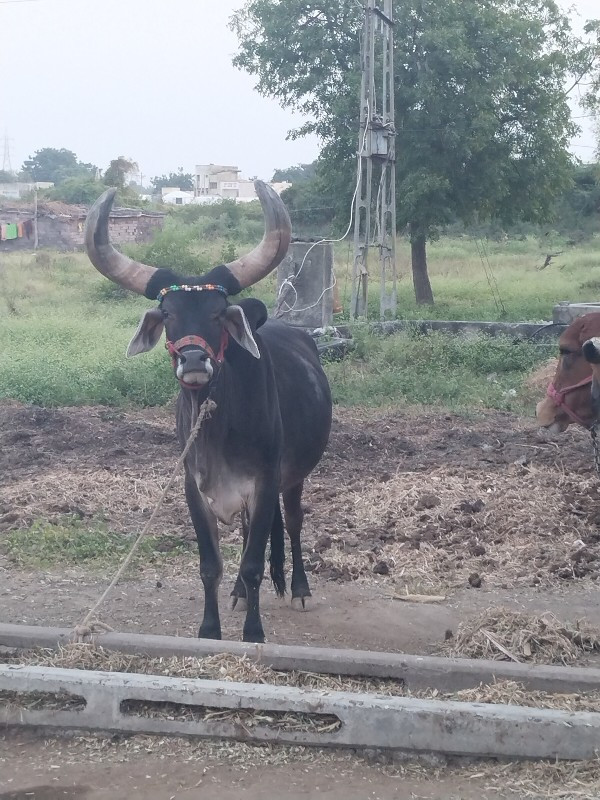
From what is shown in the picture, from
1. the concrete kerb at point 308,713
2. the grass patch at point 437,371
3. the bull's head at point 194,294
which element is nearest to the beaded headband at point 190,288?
the bull's head at point 194,294

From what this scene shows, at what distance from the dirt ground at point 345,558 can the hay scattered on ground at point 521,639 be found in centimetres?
29

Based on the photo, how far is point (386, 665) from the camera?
13.9ft

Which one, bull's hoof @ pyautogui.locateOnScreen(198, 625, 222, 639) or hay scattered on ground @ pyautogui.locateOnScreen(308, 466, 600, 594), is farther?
hay scattered on ground @ pyautogui.locateOnScreen(308, 466, 600, 594)

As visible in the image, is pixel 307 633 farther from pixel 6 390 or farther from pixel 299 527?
pixel 6 390

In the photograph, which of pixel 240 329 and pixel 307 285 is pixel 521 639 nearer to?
pixel 240 329

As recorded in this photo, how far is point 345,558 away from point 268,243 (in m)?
2.43

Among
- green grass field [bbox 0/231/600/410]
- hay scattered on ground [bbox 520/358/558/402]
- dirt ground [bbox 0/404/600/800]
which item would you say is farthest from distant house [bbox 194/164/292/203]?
dirt ground [bbox 0/404/600/800]

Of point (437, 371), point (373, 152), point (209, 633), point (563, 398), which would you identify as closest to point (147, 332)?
point (209, 633)

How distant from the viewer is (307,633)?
528cm

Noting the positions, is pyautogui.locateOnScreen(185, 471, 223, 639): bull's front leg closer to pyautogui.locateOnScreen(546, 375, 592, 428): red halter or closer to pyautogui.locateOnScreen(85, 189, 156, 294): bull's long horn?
pyautogui.locateOnScreen(85, 189, 156, 294): bull's long horn

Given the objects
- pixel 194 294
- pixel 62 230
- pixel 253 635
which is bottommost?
pixel 253 635

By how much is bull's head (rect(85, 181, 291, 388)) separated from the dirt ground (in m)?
1.56

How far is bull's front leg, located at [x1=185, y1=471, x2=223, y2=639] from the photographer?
483 centimetres

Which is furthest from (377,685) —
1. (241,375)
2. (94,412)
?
(94,412)
